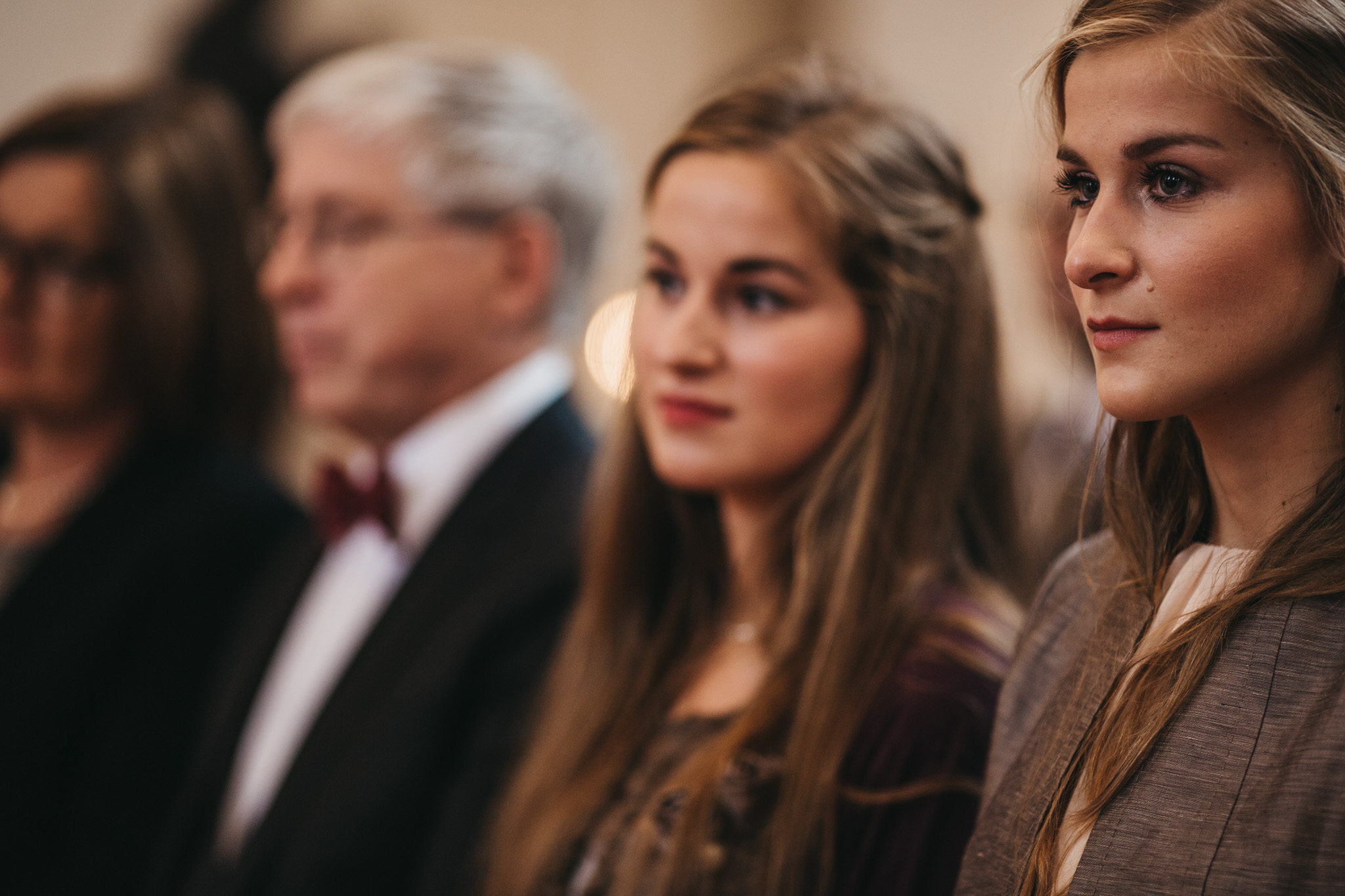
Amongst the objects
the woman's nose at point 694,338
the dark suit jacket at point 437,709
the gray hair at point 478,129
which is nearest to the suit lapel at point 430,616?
the dark suit jacket at point 437,709

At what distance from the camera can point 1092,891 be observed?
811 millimetres

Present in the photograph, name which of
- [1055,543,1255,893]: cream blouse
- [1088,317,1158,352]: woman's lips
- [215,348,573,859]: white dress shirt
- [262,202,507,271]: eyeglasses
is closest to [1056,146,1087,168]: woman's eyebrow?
[1088,317,1158,352]: woman's lips

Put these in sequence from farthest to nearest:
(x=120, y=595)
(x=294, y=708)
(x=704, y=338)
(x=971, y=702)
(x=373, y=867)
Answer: (x=120, y=595) < (x=294, y=708) < (x=373, y=867) < (x=704, y=338) < (x=971, y=702)

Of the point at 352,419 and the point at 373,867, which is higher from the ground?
the point at 352,419

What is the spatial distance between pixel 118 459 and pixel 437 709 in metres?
1.12

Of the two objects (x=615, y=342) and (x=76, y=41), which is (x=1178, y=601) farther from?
(x=76, y=41)

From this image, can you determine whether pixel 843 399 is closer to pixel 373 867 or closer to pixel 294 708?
pixel 373 867

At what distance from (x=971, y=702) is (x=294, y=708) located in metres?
1.29

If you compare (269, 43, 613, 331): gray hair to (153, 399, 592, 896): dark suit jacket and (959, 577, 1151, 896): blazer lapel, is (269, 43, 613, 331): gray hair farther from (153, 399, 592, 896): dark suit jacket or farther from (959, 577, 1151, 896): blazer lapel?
(959, 577, 1151, 896): blazer lapel

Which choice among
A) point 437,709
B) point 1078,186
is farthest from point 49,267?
point 1078,186

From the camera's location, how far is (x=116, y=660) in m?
2.28

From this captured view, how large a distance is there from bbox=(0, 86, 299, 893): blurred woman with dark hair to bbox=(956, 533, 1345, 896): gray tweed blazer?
70.9 inches

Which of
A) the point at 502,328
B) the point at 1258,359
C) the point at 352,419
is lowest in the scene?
the point at 352,419

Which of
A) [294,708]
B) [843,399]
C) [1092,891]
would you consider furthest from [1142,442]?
[294,708]
